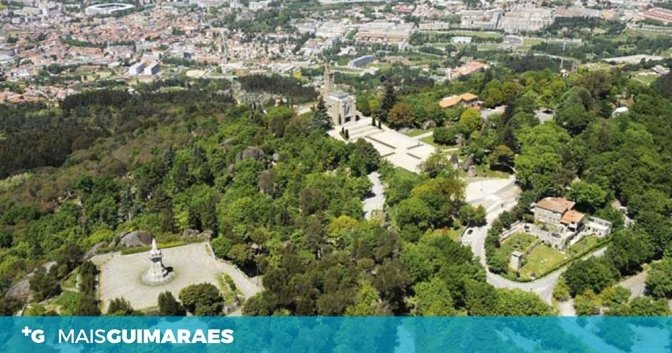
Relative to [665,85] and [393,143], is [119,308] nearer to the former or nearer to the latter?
[393,143]

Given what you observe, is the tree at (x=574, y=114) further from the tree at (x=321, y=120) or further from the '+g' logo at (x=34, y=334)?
the '+g' logo at (x=34, y=334)

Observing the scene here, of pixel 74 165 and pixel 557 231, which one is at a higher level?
pixel 557 231

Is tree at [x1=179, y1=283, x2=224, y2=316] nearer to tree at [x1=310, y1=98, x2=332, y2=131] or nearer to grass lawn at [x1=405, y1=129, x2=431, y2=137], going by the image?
tree at [x1=310, y1=98, x2=332, y2=131]

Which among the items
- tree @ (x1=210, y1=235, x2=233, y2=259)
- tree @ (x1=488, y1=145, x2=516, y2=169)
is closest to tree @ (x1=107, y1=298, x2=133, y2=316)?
tree @ (x1=210, y1=235, x2=233, y2=259)

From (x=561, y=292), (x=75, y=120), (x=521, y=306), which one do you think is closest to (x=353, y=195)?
(x=561, y=292)

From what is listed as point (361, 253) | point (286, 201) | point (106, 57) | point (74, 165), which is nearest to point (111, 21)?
point (106, 57)

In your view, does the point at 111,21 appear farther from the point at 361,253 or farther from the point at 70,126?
the point at 361,253
